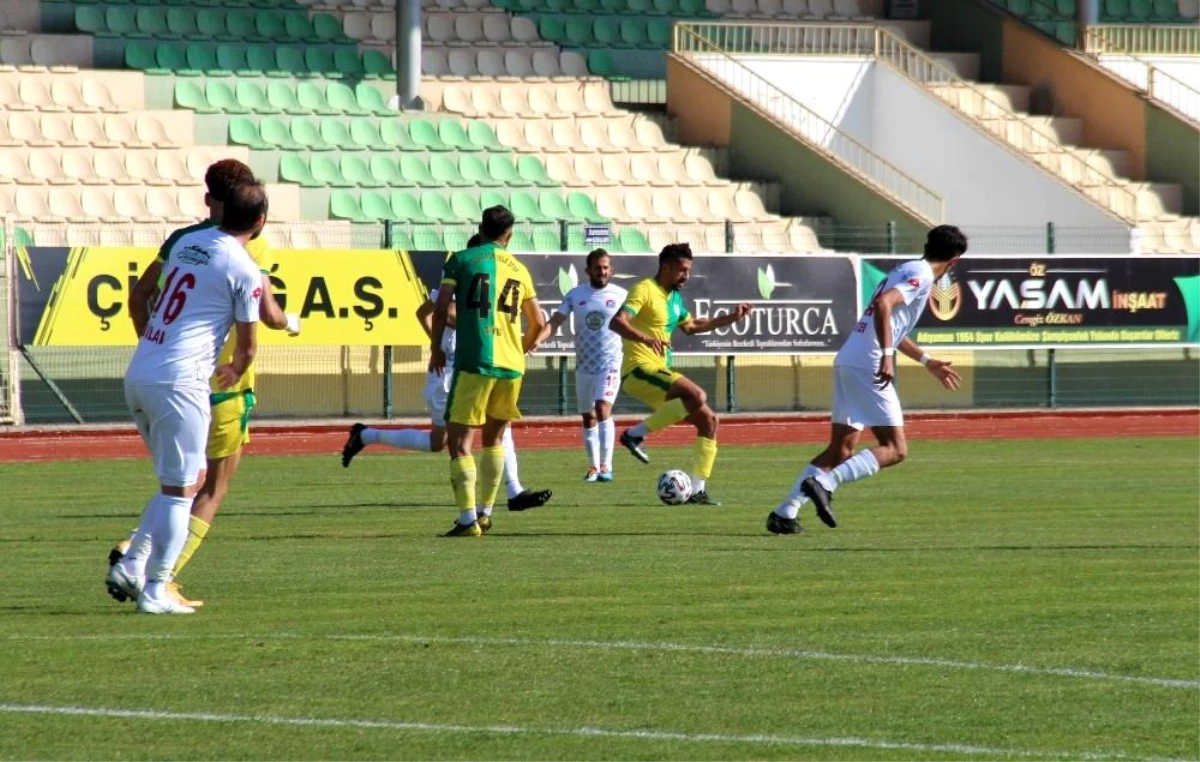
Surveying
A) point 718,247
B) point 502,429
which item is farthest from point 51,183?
point 502,429

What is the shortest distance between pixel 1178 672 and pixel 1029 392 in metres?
24.0

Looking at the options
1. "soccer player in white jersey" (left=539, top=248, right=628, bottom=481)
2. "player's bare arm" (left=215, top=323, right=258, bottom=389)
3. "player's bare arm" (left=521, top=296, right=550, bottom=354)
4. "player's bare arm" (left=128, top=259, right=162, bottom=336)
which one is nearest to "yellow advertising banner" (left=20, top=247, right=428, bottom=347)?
"soccer player in white jersey" (left=539, top=248, right=628, bottom=481)

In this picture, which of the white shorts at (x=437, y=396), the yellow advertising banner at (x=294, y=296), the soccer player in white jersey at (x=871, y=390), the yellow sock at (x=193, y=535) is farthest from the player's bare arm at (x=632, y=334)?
the yellow advertising banner at (x=294, y=296)

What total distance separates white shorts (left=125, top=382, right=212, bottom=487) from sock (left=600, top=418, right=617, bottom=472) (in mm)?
10047

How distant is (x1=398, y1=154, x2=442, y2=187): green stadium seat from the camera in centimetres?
3412

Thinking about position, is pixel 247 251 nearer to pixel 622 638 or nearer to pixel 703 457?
pixel 622 638

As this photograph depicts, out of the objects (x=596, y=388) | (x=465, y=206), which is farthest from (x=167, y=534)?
(x=465, y=206)

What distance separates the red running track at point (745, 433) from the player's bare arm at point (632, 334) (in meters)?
6.96

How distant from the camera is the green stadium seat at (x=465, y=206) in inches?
1318

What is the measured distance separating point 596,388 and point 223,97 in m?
15.8

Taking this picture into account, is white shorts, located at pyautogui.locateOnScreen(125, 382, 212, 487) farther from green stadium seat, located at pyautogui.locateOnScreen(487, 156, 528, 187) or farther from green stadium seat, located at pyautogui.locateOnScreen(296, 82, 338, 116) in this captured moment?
green stadium seat, located at pyautogui.locateOnScreen(296, 82, 338, 116)

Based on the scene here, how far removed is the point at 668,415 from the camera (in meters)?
18.1

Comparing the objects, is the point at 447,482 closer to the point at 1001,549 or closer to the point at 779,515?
the point at 779,515

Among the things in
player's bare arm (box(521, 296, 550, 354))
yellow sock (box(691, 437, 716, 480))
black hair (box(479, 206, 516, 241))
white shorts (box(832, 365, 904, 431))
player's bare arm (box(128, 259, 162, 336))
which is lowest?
yellow sock (box(691, 437, 716, 480))
